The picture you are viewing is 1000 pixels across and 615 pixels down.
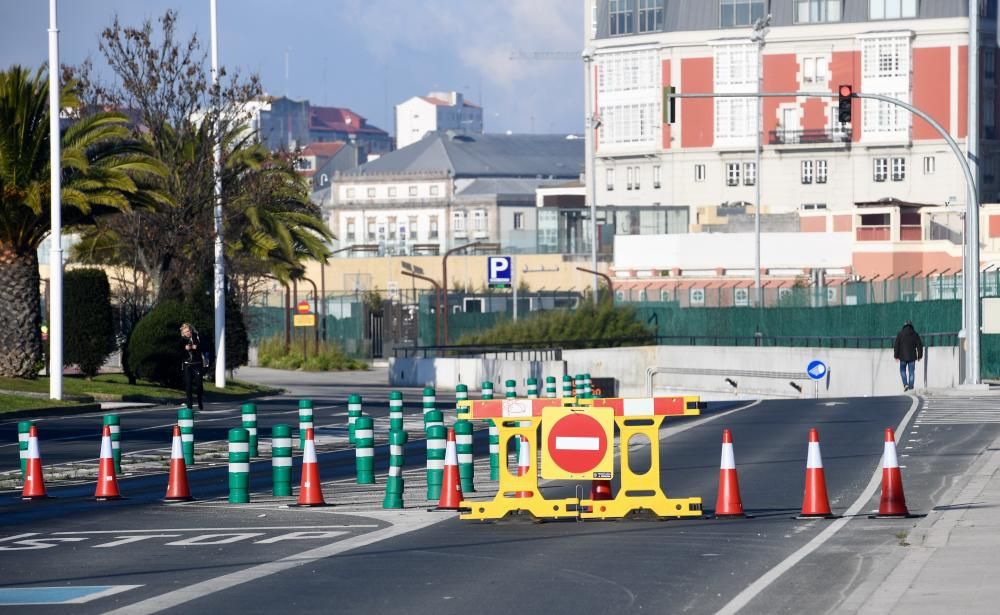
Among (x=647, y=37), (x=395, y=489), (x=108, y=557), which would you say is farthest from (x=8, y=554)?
(x=647, y=37)

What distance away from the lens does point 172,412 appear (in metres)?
37.3

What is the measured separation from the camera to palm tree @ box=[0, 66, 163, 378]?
131ft

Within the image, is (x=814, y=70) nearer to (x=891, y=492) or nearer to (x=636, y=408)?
(x=891, y=492)

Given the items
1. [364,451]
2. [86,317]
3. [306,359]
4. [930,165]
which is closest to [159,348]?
[86,317]

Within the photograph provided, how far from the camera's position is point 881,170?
104 m

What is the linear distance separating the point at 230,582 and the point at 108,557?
2.00 metres

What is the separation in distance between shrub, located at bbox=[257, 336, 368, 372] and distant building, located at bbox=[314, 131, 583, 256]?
61.3m

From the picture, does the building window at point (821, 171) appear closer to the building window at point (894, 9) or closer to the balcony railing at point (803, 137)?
the balcony railing at point (803, 137)

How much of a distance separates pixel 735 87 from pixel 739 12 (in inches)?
172

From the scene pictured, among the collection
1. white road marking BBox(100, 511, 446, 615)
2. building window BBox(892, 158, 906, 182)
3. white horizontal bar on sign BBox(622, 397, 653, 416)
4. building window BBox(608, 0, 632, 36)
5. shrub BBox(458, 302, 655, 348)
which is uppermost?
building window BBox(608, 0, 632, 36)

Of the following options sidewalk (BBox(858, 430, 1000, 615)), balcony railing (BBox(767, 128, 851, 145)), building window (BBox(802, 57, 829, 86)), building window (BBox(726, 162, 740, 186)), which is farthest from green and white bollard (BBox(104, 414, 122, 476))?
building window (BBox(726, 162, 740, 186))

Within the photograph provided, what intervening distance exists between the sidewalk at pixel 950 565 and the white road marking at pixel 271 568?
424 cm

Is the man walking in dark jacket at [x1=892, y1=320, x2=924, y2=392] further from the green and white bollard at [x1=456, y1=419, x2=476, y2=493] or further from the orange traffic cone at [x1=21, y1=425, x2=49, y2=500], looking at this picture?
the orange traffic cone at [x1=21, y1=425, x2=49, y2=500]

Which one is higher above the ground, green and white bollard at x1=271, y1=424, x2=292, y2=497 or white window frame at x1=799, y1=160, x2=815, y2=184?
white window frame at x1=799, y1=160, x2=815, y2=184
